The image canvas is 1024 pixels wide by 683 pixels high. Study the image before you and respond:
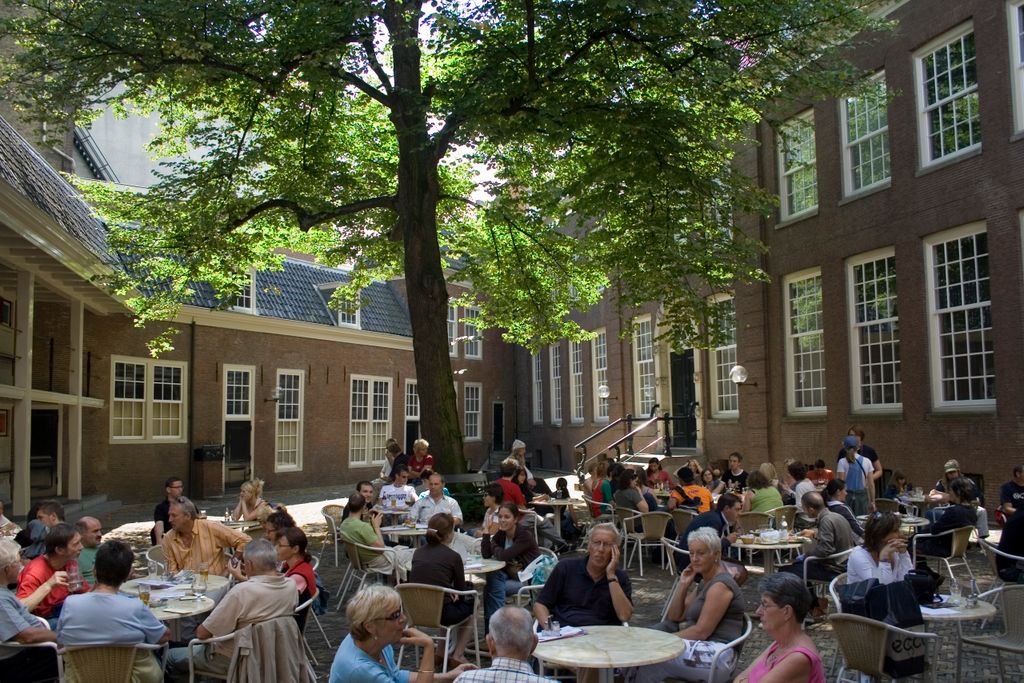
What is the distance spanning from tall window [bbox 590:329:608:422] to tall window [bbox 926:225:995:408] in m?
13.9

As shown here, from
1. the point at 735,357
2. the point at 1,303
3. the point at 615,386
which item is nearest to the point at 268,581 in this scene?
the point at 1,303

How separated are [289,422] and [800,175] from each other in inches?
A: 605

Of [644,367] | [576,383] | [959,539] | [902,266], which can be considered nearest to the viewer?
[959,539]

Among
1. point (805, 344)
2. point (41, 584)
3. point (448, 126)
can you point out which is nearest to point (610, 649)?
point (41, 584)

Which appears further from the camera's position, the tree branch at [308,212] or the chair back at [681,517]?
the tree branch at [308,212]

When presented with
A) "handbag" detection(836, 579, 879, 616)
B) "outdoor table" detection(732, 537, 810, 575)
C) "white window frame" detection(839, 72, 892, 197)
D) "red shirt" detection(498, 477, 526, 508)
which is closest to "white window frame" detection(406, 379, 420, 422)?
"white window frame" detection(839, 72, 892, 197)

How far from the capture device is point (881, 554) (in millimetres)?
5887

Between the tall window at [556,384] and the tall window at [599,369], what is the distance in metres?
2.76

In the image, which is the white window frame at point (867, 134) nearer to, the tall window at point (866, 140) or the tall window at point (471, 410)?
the tall window at point (866, 140)

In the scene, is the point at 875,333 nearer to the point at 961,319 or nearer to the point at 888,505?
the point at 961,319

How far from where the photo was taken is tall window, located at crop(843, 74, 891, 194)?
1641 cm

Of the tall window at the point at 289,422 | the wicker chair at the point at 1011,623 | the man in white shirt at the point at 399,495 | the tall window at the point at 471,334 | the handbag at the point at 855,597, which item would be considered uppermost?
the tall window at the point at 471,334

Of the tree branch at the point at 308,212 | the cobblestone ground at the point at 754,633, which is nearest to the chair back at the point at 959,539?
the cobblestone ground at the point at 754,633

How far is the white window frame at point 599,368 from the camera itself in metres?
28.5
